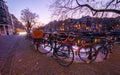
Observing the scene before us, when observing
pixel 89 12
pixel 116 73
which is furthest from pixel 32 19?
pixel 116 73

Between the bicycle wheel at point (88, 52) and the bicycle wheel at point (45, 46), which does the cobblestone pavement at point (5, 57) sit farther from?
the bicycle wheel at point (88, 52)

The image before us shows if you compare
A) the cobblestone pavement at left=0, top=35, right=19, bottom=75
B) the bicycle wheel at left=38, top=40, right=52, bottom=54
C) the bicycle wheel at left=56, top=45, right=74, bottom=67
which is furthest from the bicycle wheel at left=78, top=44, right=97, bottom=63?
the cobblestone pavement at left=0, top=35, right=19, bottom=75

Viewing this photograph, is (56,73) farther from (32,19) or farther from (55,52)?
(32,19)

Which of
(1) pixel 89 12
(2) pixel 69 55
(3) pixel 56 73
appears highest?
(1) pixel 89 12

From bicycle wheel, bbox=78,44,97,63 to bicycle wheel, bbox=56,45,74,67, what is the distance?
507mm

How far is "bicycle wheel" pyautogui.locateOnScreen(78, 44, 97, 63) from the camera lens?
5402mm

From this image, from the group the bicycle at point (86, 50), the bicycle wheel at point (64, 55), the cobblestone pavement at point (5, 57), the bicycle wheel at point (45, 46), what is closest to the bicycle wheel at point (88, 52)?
the bicycle at point (86, 50)

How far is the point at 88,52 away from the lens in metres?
5.53

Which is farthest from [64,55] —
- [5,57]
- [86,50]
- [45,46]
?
[5,57]

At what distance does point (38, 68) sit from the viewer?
4836 millimetres

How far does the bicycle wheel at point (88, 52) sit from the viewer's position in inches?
213

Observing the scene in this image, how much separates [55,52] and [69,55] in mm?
700

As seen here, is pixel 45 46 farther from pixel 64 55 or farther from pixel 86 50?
pixel 86 50

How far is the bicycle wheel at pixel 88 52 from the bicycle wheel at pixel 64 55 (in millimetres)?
507
